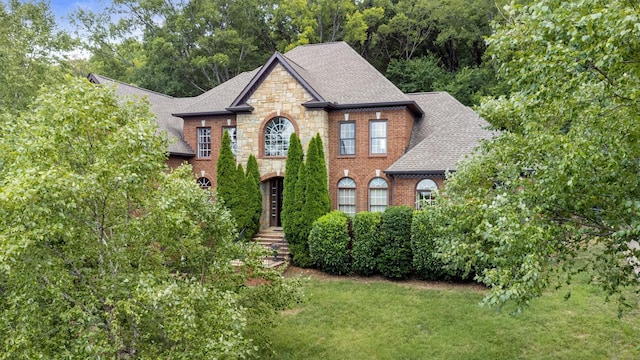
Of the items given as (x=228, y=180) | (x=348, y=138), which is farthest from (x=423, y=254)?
(x=228, y=180)

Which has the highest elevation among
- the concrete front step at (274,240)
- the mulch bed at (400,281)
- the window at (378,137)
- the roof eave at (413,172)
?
the window at (378,137)

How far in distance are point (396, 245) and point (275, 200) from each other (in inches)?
321

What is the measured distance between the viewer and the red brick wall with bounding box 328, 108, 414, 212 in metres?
18.4

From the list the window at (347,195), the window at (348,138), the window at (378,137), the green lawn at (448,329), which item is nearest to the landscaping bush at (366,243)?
the green lawn at (448,329)

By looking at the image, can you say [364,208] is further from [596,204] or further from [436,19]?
[436,19]

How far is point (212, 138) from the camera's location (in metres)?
21.1

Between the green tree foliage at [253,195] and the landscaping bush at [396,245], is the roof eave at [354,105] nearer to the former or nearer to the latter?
the green tree foliage at [253,195]

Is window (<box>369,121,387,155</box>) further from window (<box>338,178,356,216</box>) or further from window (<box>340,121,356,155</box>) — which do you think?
window (<box>338,178,356,216</box>)

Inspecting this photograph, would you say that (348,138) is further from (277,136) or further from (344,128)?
(277,136)

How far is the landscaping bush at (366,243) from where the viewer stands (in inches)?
562

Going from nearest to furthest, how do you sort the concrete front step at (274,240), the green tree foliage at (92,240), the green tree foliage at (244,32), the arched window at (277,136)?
the green tree foliage at (92,240)
the concrete front step at (274,240)
the arched window at (277,136)
the green tree foliage at (244,32)

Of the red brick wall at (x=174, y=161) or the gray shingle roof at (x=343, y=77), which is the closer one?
the gray shingle roof at (x=343, y=77)

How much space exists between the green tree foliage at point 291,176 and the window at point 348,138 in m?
2.26

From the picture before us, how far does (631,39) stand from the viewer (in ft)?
12.9
